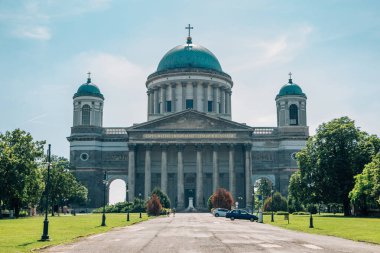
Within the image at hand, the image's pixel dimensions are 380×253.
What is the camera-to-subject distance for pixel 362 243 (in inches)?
1040

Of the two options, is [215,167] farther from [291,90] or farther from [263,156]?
[291,90]

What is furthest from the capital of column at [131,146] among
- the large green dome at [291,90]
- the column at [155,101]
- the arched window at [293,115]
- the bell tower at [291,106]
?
the arched window at [293,115]

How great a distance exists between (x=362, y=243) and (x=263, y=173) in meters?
75.7

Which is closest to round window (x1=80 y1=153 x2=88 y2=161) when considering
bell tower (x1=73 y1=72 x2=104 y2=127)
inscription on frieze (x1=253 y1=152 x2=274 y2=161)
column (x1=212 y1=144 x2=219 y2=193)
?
bell tower (x1=73 y1=72 x2=104 y2=127)

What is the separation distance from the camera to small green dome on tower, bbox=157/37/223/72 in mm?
111375

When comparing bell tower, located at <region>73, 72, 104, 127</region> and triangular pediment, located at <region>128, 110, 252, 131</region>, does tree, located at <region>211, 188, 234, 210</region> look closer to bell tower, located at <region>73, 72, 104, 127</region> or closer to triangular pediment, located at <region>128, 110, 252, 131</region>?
triangular pediment, located at <region>128, 110, 252, 131</region>

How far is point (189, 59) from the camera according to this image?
111438 mm

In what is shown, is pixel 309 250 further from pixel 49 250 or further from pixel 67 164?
pixel 67 164

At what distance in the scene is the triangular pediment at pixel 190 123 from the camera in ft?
313

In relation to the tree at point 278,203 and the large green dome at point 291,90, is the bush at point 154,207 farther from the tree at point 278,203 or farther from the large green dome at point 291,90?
the large green dome at point 291,90

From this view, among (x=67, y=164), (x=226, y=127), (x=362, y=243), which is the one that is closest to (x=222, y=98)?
(x=226, y=127)

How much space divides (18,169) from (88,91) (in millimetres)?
42212

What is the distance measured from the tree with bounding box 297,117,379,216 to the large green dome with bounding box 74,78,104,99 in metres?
49.6

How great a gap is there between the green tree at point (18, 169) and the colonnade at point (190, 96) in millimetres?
45285
